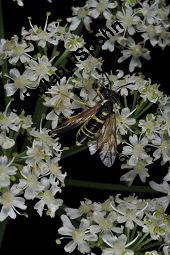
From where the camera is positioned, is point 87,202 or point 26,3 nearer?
point 87,202

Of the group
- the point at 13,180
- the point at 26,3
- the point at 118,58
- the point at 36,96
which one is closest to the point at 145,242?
the point at 13,180

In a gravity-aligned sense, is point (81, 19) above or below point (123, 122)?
above

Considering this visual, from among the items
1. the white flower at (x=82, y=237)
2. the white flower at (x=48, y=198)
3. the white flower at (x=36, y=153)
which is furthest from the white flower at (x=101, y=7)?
the white flower at (x=82, y=237)

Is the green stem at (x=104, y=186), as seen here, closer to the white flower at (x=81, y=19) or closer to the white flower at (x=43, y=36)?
the white flower at (x=43, y=36)

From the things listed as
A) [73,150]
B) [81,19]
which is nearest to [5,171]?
[73,150]

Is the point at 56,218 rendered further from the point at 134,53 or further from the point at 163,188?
the point at 134,53

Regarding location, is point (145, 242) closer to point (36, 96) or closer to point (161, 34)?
point (36, 96)
